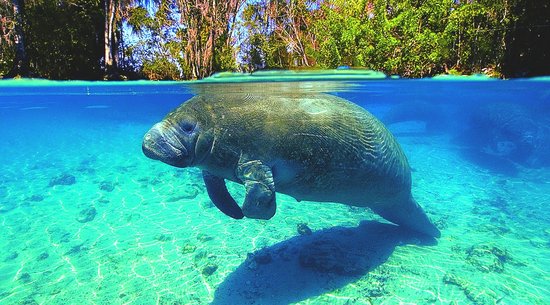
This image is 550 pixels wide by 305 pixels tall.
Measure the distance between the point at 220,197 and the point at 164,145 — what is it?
1107mm

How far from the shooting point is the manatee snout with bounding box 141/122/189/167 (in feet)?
9.98

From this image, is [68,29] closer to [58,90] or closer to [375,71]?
[58,90]

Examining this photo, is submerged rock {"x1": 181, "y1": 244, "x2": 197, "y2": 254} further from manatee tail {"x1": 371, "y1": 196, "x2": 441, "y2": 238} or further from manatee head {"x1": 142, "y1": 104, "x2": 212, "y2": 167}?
manatee head {"x1": 142, "y1": 104, "x2": 212, "y2": 167}

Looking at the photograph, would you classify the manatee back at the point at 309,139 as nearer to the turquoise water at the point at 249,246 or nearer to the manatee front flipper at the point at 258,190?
the manatee front flipper at the point at 258,190

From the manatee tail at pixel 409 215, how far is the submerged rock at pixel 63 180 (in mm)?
10165

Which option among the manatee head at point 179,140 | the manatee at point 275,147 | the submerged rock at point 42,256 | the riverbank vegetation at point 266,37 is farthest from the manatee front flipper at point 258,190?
the riverbank vegetation at point 266,37

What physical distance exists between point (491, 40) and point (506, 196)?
34.6ft

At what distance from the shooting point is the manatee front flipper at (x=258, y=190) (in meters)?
3.27

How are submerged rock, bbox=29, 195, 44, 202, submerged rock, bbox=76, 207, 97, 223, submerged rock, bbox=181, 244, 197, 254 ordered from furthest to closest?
submerged rock, bbox=29, 195, 44, 202 < submerged rock, bbox=76, 207, 97, 223 < submerged rock, bbox=181, 244, 197, 254

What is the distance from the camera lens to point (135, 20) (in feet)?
73.4

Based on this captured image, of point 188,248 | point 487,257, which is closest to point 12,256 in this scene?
point 188,248

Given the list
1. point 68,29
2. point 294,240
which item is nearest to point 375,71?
point 294,240

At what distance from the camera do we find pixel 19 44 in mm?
19875

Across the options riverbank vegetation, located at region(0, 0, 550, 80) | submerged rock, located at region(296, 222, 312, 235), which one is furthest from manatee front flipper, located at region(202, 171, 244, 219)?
riverbank vegetation, located at region(0, 0, 550, 80)
